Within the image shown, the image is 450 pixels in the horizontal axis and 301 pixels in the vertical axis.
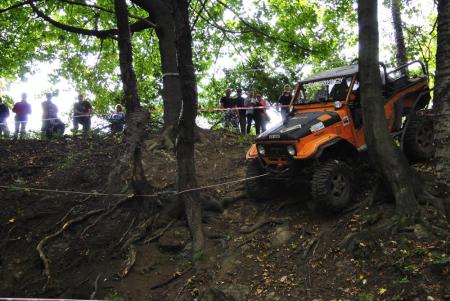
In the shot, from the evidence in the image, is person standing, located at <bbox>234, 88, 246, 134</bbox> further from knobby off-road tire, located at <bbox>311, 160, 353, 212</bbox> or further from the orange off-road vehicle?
knobby off-road tire, located at <bbox>311, 160, 353, 212</bbox>

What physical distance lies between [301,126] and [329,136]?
53 centimetres

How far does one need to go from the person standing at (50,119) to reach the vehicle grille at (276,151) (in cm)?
856

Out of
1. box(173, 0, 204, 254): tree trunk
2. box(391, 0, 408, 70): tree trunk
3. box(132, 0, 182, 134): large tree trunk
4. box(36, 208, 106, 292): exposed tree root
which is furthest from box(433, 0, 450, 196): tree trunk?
box(391, 0, 408, 70): tree trunk

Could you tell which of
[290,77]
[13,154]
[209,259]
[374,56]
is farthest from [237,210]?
[290,77]

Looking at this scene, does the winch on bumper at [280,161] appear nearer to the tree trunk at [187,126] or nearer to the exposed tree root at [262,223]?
the exposed tree root at [262,223]

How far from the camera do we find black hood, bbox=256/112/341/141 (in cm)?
764

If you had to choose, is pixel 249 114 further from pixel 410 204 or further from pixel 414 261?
pixel 414 261

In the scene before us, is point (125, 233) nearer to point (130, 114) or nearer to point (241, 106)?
point (130, 114)

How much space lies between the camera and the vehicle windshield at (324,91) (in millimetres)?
8422

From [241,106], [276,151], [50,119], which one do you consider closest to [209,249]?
[276,151]

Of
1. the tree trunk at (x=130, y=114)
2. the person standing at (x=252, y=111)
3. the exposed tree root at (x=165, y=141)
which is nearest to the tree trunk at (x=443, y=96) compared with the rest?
the tree trunk at (x=130, y=114)

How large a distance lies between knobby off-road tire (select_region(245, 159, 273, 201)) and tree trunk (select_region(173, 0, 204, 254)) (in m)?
1.17

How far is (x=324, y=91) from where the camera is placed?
8711 millimetres

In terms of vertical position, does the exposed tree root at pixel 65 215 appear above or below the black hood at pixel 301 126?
below
